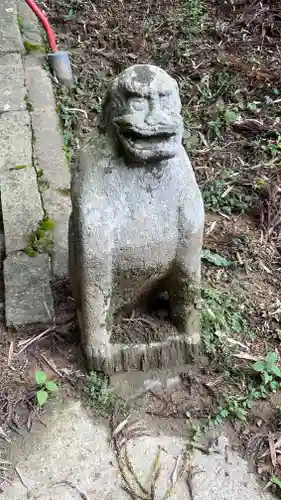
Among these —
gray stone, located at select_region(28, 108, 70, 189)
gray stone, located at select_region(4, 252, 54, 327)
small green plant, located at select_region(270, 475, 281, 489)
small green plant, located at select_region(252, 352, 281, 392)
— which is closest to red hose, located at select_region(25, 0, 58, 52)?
gray stone, located at select_region(28, 108, 70, 189)

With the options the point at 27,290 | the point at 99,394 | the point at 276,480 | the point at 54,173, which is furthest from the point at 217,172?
the point at 276,480

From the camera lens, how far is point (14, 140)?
388 centimetres

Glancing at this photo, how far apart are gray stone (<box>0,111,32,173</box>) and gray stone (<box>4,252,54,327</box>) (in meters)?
0.70

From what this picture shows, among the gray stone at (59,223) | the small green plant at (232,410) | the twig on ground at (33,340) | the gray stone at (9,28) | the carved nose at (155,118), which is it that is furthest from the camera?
the gray stone at (9,28)

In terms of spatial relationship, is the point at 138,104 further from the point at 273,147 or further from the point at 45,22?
the point at 45,22

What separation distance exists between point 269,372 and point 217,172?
1505mm

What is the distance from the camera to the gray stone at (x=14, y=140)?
3.73 meters

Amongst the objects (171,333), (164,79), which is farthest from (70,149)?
(164,79)

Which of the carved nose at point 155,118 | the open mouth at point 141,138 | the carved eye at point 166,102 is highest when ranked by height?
the carved eye at point 166,102

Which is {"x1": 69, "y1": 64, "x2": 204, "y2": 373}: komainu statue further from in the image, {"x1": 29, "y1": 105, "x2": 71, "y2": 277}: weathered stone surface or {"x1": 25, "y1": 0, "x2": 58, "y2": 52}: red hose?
{"x1": 25, "y1": 0, "x2": 58, "y2": 52}: red hose

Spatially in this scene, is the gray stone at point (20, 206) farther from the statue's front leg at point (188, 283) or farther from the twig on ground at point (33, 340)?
the statue's front leg at point (188, 283)

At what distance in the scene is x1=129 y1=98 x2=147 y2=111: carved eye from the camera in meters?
2.10

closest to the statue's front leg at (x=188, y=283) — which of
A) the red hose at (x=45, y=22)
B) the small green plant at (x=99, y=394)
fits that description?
the small green plant at (x=99, y=394)

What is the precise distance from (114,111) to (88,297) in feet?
2.30
